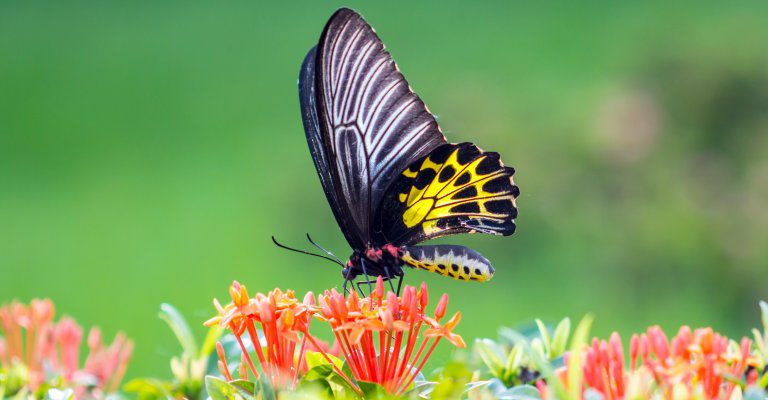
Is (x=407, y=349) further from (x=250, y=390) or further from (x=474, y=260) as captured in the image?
(x=474, y=260)

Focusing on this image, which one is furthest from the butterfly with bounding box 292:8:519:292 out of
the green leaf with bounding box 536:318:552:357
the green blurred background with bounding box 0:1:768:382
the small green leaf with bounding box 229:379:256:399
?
the green blurred background with bounding box 0:1:768:382

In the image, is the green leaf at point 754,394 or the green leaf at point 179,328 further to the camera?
the green leaf at point 179,328

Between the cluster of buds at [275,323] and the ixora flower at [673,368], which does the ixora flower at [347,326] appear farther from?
the ixora flower at [673,368]

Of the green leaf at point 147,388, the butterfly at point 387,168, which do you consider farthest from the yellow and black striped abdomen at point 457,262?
the green leaf at point 147,388

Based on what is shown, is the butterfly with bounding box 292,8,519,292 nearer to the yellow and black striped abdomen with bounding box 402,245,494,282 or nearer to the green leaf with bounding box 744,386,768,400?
the yellow and black striped abdomen with bounding box 402,245,494,282

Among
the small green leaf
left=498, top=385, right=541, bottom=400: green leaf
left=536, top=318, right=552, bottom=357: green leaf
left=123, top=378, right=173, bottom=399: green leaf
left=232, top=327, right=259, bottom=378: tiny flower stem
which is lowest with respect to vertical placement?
left=123, top=378, right=173, bottom=399: green leaf

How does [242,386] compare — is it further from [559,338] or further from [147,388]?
[559,338]

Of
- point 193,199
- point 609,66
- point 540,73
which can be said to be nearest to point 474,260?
point 193,199

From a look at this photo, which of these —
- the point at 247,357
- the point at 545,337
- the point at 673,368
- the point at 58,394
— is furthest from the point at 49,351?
the point at 673,368
